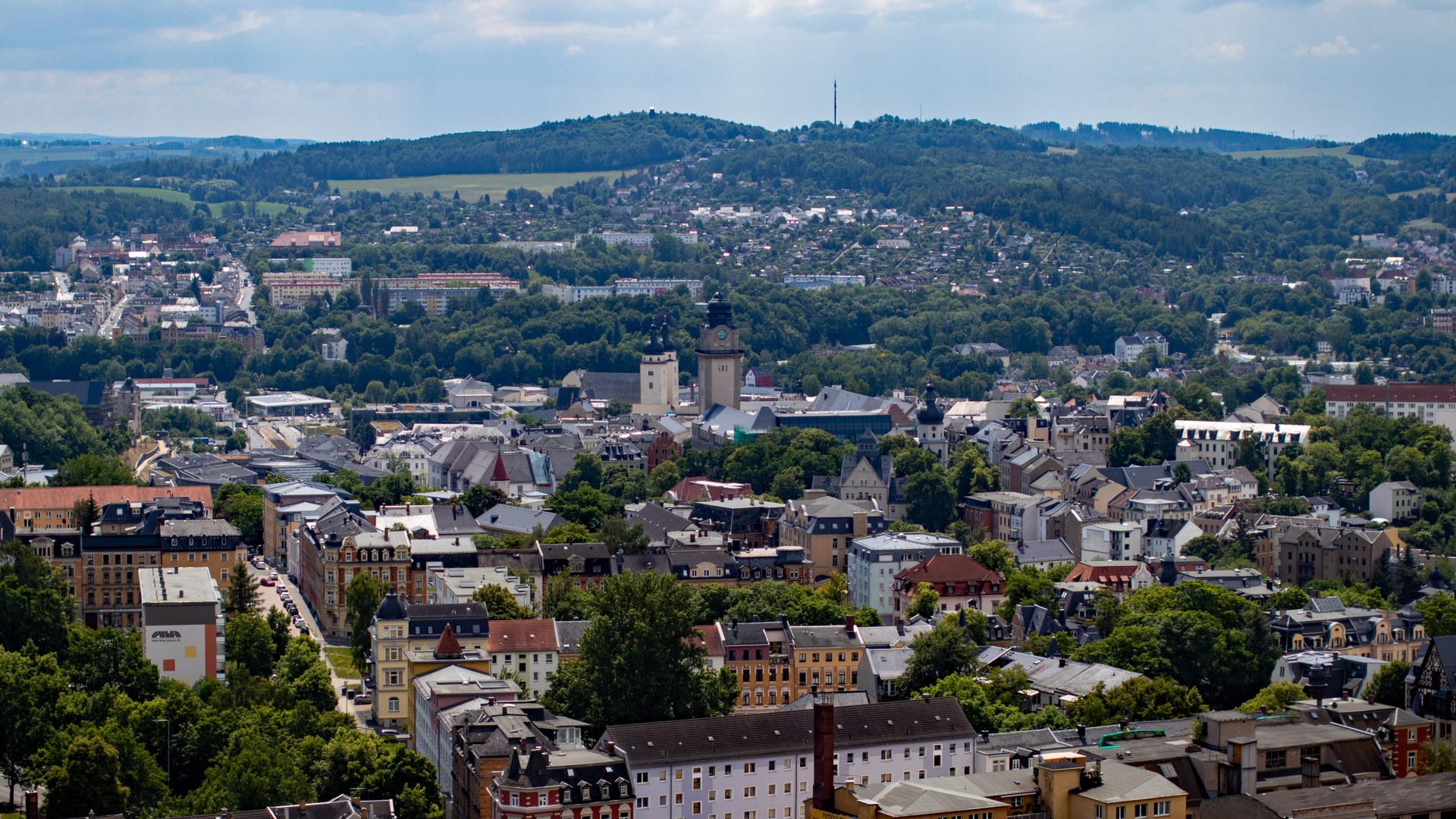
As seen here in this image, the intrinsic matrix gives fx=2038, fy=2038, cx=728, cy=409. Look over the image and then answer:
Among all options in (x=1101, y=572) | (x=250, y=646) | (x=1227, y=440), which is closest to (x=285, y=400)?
(x=1227, y=440)

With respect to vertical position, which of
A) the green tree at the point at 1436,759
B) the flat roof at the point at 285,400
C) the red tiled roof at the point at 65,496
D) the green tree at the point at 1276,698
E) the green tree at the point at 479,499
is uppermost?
the red tiled roof at the point at 65,496

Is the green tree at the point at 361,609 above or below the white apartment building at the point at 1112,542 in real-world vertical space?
above

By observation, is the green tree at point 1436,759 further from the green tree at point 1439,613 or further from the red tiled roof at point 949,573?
the red tiled roof at point 949,573

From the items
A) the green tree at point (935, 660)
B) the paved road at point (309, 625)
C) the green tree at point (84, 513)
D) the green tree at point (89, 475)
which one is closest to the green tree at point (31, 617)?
the paved road at point (309, 625)

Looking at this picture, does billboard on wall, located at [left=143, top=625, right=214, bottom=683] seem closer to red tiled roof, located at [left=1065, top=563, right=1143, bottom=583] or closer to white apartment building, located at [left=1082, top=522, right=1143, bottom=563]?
red tiled roof, located at [left=1065, top=563, right=1143, bottom=583]

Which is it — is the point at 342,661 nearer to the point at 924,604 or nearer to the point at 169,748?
the point at 169,748

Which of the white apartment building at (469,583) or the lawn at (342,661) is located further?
the white apartment building at (469,583)
